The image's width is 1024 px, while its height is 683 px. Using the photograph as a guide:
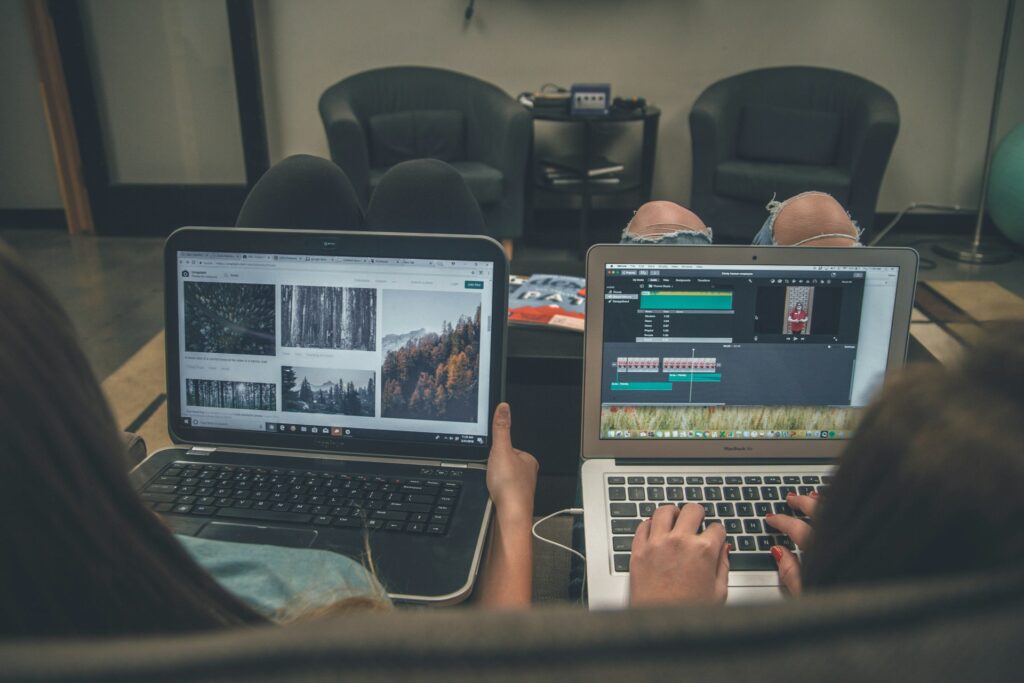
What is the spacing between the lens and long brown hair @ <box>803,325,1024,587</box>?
243mm

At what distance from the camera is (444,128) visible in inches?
154

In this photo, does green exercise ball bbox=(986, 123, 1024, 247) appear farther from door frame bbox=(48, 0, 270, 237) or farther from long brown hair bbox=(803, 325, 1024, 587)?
long brown hair bbox=(803, 325, 1024, 587)

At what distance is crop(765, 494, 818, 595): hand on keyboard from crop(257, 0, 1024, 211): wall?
3632 millimetres

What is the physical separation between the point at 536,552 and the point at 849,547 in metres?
0.73

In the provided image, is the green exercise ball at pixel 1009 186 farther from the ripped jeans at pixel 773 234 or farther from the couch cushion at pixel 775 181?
the ripped jeans at pixel 773 234

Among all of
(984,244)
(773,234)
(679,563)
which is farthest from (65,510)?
(984,244)

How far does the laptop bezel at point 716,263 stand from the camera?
930mm

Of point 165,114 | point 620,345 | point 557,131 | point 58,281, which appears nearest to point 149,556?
point 620,345

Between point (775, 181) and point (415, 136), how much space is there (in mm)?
1717

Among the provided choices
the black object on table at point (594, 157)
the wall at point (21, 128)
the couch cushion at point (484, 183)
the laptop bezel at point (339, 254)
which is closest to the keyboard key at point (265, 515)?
the laptop bezel at point (339, 254)

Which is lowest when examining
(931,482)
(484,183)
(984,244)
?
(984,244)

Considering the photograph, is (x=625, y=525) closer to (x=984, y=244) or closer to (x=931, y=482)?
(x=931, y=482)

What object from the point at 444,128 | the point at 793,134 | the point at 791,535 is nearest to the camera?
the point at 791,535

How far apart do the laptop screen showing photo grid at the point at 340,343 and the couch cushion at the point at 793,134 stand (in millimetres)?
3290
